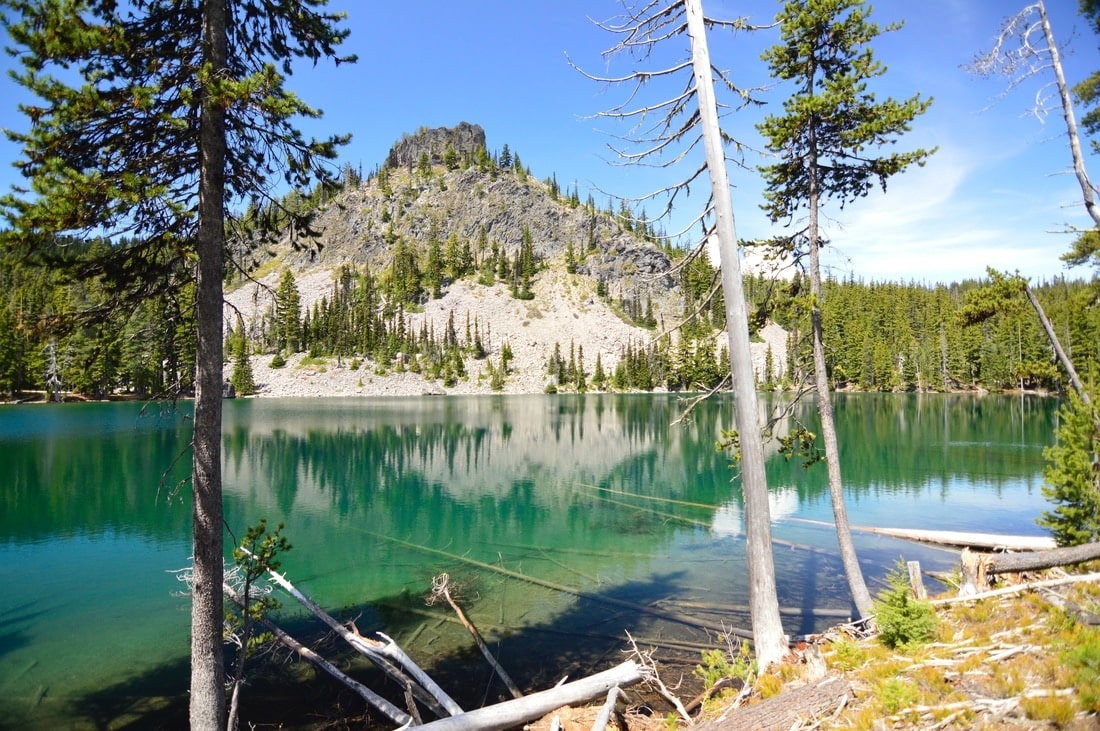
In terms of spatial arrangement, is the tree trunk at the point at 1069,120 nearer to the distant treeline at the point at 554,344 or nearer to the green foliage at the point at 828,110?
the green foliage at the point at 828,110

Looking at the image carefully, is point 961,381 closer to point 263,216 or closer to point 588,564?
point 588,564

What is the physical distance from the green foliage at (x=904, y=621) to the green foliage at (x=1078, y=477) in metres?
6.87

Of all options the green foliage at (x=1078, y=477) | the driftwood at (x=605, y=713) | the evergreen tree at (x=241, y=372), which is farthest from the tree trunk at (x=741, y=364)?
the evergreen tree at (x=241, y=372)

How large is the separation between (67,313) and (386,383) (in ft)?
369

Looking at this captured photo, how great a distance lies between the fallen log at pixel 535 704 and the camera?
578cm

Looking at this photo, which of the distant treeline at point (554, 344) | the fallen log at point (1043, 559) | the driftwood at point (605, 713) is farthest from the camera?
the distant treeline at point (554, 344)

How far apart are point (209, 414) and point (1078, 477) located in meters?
14.6

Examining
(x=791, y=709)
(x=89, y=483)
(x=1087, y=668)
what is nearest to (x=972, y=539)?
(x=1087, y=668)

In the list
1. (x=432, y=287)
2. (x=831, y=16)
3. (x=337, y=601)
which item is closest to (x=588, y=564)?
(x=337, y=601)

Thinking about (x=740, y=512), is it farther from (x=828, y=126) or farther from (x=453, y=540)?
(x=828, y=126)

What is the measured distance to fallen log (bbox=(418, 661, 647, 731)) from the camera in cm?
578

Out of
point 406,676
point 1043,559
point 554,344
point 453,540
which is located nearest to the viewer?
point 1043,559

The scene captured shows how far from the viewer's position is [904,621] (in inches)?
230

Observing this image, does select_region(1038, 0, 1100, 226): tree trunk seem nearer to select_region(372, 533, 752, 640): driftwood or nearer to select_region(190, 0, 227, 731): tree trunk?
select_region(372, 533, 752, 640): driftwood
